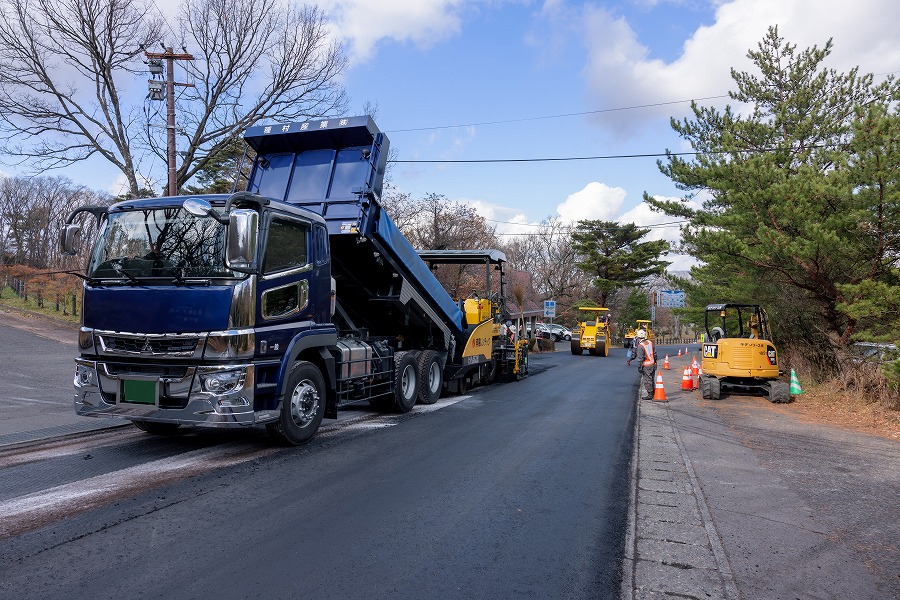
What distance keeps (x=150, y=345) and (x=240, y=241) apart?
4.89ft

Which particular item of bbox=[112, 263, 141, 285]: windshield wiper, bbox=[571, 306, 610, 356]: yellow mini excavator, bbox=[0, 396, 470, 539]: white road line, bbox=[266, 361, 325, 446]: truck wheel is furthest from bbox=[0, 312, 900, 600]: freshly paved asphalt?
bbox=[571, 306, 610, 356]: yellow mini excavator

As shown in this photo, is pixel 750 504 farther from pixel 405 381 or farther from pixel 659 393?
pixel 659 393

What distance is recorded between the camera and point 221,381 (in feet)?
20.6

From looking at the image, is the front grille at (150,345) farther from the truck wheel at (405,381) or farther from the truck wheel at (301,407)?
the truck wheel at (405,381)

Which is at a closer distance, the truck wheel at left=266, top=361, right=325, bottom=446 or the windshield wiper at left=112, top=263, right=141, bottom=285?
the windshield wiper at left=112, top=263, right=141, bottom=285

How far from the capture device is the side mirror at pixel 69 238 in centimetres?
684

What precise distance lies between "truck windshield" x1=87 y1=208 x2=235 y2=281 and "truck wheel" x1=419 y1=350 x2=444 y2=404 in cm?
532

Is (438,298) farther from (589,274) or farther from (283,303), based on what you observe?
(589,274)

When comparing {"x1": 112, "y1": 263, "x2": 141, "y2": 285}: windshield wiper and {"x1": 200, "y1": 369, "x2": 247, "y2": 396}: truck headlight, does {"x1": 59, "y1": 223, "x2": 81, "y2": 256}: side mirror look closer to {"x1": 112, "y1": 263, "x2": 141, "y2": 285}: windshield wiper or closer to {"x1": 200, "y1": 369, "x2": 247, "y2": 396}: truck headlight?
{"x1": 112, "y1": 263, "x2": 141, "y2": 285}: windshield wiper

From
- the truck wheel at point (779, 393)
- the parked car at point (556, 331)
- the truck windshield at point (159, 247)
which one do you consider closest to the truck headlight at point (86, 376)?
the truck windshield at point (159, 247)

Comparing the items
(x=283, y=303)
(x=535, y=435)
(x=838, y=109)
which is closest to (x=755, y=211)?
(x=838, y=109)

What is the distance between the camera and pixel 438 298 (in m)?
11.4

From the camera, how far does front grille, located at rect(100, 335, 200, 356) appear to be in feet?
20.5

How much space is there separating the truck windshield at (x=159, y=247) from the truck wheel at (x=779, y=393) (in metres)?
11.8
